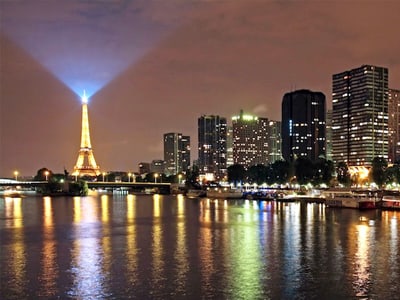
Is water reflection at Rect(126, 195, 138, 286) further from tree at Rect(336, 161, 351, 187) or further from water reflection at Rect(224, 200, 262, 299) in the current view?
tree at Rect(336, 161, 351, 187)

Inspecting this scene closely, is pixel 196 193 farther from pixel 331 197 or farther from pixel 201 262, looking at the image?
pixel 201 262

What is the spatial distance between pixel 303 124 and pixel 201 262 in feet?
532

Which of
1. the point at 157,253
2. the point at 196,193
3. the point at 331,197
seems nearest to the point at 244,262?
the point at 157,253

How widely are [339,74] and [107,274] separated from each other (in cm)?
15921

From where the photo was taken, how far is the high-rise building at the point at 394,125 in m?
164

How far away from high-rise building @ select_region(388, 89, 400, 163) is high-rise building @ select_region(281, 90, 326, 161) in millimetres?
22936

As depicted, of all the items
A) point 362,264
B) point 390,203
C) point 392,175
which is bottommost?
point 390,203

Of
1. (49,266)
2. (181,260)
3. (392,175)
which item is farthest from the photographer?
(392,175)

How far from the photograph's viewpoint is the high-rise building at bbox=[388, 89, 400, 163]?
539 feet

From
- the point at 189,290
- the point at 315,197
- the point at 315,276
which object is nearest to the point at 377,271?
the point at 315,276

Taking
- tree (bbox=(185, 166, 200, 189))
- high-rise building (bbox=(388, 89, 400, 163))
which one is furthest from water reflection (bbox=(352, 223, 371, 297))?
high-rise building (bbox=(388, 89, 400, 163))

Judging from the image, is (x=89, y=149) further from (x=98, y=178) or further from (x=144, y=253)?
(x=144, y=253)

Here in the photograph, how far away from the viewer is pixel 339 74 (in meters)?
171

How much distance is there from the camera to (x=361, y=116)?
520 ft
